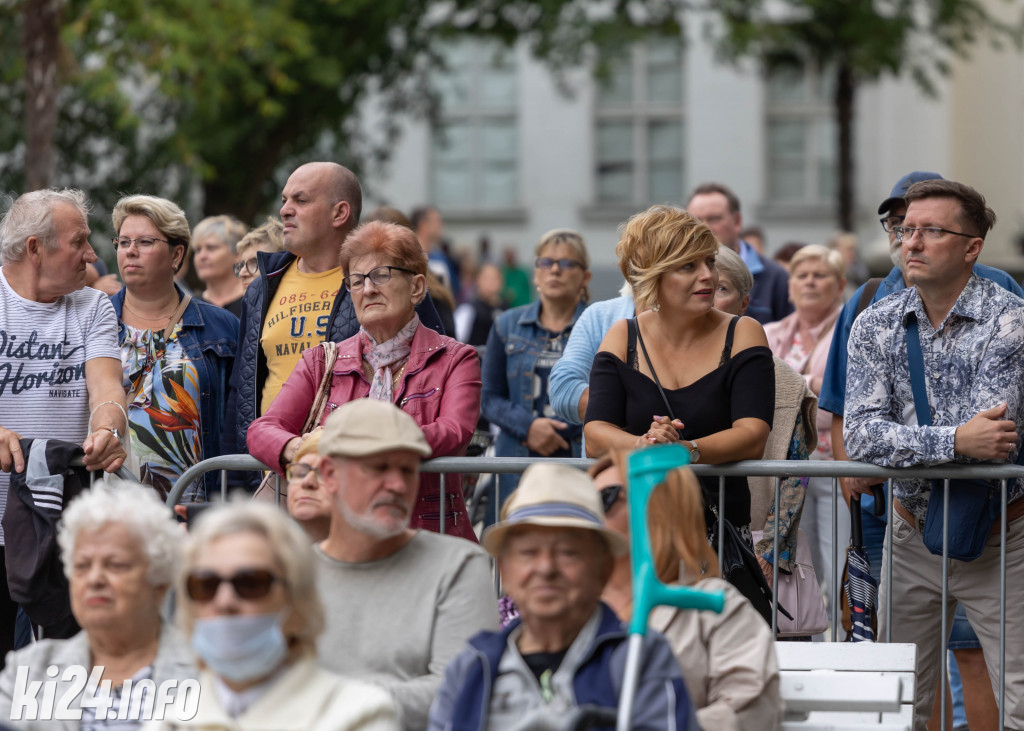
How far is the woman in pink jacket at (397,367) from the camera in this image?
17.2ft

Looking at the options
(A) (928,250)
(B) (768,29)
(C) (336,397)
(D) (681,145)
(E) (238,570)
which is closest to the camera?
(E) (238,570)

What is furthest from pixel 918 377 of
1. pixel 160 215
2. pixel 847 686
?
pixel 160 215

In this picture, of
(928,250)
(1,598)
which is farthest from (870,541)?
(1,598)

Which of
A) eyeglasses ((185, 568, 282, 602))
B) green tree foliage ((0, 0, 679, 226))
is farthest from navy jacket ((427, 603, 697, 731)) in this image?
green tree foliage ((0, 0, 679, 226))

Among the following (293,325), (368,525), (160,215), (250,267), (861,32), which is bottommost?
(368,525)

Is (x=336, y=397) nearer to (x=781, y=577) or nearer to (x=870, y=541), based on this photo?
(x=781, y=577)

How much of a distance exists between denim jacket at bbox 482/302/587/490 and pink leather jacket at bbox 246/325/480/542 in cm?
190

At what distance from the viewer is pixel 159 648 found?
377 cm

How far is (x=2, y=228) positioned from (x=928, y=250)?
337cm

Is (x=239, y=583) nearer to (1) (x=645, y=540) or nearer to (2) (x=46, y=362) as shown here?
(1) (x=645, y=540)

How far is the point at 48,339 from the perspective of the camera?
5504 millimetres

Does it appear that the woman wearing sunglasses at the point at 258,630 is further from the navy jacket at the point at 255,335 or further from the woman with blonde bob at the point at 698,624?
the navy jacket at the point at 255,335

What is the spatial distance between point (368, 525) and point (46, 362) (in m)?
2.08

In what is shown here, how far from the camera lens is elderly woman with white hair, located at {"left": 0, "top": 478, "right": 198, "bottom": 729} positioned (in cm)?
366
